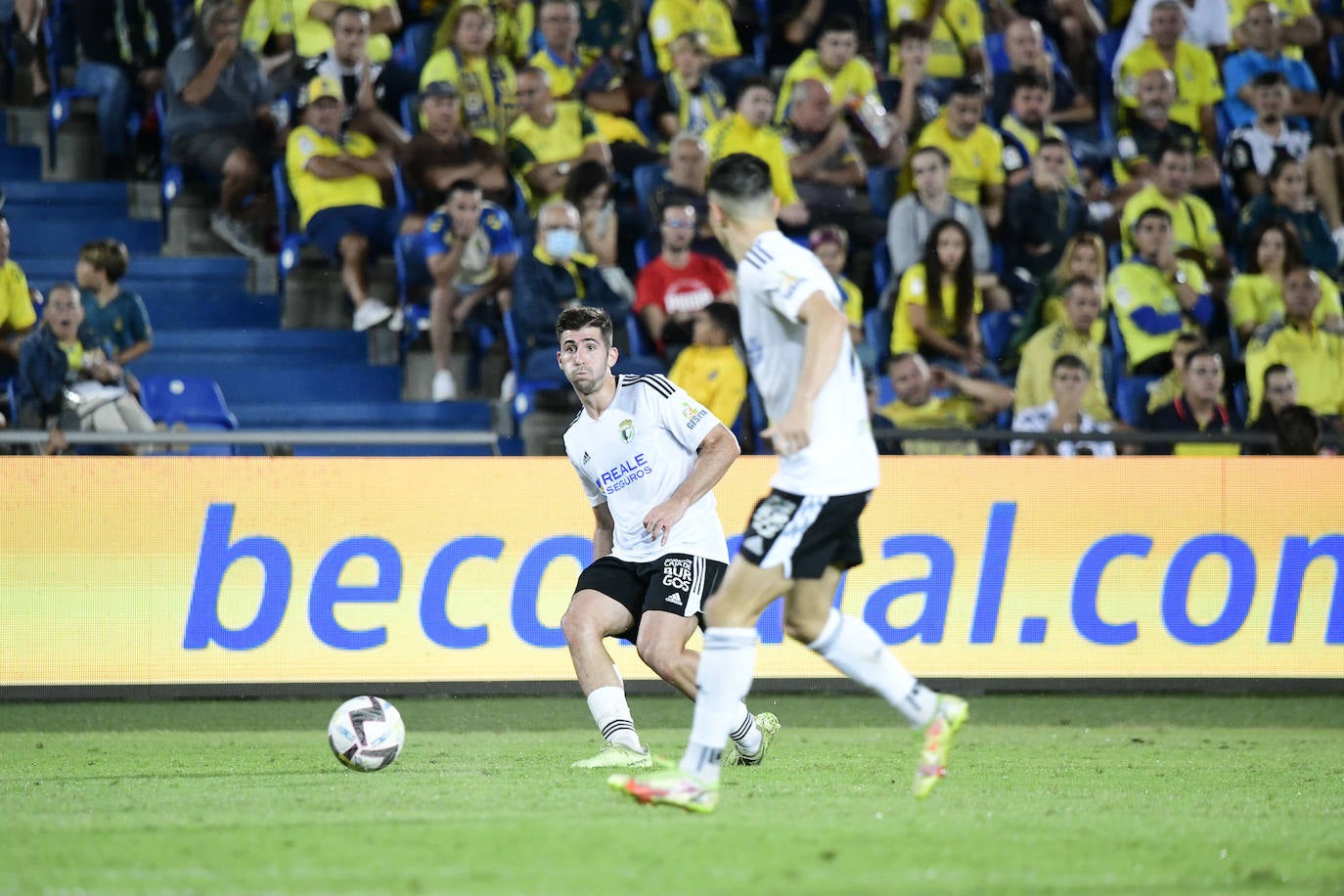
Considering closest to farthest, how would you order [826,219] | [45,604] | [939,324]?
1. [45,604]
2. [939,324]
3. [826,219]

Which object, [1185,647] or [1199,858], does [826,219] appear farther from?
[1199,858]

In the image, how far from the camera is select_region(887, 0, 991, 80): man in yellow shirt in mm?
15477

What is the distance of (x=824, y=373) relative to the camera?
5.62 metres

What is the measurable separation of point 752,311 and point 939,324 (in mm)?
7445

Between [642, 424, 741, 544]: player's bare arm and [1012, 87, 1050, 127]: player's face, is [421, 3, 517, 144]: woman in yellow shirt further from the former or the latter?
[642, 424, 741, 544]: player's bare arm

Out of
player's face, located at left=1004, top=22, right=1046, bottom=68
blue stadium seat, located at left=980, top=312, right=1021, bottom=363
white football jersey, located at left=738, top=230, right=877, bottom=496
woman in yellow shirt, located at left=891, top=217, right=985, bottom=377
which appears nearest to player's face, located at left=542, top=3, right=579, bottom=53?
woman in yellow shirt, located at left=891, top=217, right=985, bottom=377

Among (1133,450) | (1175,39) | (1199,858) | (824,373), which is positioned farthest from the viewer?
(1175,39)

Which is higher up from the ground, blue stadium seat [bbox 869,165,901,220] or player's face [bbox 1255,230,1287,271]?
blue stadium seat [bbox 869,165,901,220]

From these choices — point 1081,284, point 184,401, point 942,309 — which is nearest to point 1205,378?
point 1081,284

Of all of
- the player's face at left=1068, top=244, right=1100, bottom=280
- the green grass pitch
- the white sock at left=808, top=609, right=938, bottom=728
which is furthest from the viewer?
the player's face at left=1068, top=244, right=1100, bottom=280

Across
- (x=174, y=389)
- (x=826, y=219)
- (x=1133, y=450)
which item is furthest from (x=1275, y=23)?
(x=174, y=389)

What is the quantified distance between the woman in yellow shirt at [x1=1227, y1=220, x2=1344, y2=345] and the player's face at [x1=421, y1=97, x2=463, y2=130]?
6.17 m

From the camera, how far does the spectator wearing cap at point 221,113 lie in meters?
13.5

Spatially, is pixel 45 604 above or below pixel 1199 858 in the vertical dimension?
below
